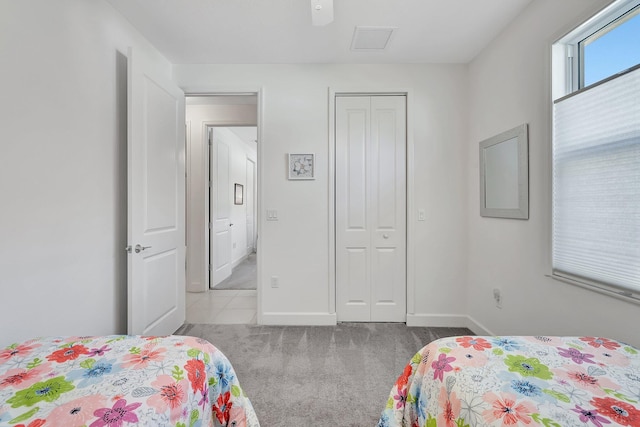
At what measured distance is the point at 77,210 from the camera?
1.73 metres

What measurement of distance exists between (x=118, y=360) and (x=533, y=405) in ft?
4.20

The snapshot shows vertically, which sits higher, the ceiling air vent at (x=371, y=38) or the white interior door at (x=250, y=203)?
the ceiling air vent at (x=371, y=38)

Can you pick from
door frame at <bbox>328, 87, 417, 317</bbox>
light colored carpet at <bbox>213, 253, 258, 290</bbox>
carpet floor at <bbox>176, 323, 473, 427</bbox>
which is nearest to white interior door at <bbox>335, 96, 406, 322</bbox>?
door frame at <bbox>328, 87, 417, 317</bbox>

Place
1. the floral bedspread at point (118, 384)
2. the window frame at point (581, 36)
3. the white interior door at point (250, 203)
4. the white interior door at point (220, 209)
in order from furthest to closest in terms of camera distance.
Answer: the white interior door at point (250, 203)
the white interior door at point (220, 209)
the window frame at point (581, 36)
the floral bedspread at point (118, 384)

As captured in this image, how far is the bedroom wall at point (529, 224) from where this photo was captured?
157 centimetres

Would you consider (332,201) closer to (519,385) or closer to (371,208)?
(371,208)

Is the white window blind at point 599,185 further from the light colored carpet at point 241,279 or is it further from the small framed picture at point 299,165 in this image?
the light colored carpet at point 241,279

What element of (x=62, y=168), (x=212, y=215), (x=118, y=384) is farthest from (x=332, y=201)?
(x=118, y=384)

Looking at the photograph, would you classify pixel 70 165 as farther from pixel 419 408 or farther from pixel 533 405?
pixel 533 405

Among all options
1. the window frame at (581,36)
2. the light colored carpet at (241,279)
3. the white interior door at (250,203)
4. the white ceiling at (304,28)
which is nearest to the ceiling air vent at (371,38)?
the white ceiling at (304,28)

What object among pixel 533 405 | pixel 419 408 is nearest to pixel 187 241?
pixel 419 408

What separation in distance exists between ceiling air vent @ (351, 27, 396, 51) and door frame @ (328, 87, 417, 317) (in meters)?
0.39

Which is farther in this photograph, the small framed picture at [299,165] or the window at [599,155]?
the small framed picture at [299,165]

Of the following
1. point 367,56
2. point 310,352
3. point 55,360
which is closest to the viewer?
point 55,360
